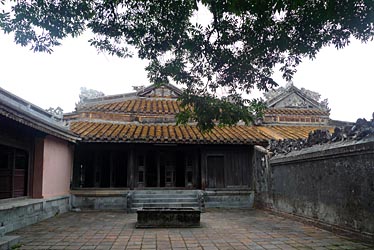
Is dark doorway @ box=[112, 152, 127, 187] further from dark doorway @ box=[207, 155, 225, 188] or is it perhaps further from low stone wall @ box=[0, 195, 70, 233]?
dark doorway @ box=[207, 155, 225, 188]

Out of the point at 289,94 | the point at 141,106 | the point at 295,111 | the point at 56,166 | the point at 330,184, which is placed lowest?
the point at 330,184

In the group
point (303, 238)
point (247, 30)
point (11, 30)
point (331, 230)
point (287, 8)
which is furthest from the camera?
point (331, 230)

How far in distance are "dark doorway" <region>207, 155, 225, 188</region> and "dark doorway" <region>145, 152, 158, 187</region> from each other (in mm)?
2343

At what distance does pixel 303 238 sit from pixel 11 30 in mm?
6489

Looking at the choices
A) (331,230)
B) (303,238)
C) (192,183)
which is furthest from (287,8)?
(192,183)

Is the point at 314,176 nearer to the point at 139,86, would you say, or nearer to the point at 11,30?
the point at 11,30

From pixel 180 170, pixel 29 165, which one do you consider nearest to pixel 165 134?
Answer: pixel 180 170

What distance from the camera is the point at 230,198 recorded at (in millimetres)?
12562

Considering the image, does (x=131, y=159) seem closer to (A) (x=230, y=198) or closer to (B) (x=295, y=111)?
(A) (x=230, y=198)

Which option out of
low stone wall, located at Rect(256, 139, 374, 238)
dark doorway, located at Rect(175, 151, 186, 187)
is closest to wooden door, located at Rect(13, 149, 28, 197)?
dark doorway, located at Rect(175, 151, 186, 187)

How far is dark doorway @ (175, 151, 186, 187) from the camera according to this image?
45.2ft

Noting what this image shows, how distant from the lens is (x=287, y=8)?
3.94 meters

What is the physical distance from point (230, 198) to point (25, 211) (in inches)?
292

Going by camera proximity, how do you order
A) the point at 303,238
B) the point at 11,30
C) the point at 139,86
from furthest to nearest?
the point at 139,86 → the point at 303,238 → the point at 11,30
